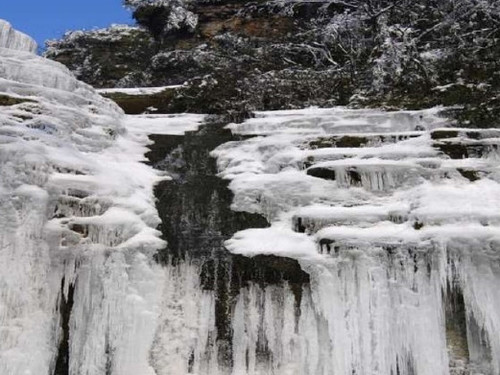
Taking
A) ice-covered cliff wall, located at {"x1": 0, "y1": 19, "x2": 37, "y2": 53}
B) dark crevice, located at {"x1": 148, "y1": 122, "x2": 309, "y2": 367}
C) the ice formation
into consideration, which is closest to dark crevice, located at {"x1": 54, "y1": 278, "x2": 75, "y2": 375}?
dark crevice, located at {"x1": 148, "y1": 122, "x2": 309, "y2": 367}

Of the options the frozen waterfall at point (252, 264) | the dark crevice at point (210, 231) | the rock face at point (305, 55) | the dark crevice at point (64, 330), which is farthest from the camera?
→ the rock face at point (305, 55)

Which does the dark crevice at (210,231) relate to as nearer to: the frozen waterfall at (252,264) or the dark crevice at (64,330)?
the frozen waterfall at (252,264)

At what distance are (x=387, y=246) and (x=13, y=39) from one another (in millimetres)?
6221

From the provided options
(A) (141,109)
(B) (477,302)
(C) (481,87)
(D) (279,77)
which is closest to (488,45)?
(C) (481,87)

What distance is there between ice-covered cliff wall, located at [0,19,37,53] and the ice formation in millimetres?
4198

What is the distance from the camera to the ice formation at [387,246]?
4094 mm

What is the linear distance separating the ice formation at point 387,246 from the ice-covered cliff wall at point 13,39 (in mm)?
4198

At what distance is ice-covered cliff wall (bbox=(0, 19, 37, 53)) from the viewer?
7980 millimetres

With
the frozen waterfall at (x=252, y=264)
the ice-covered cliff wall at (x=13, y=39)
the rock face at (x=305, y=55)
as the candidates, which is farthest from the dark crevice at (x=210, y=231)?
the ice-covered cliff wall at (x=13, y=39)

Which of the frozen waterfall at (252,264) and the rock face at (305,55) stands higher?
the rock face at (305,55)

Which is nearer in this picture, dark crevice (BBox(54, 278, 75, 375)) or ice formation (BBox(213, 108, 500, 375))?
dark crevice (BBox(54, 278, 75, 375))

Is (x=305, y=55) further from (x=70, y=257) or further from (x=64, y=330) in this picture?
(x=64, y=330)

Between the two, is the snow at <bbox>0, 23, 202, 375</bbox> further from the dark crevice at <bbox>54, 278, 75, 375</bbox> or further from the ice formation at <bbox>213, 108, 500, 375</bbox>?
the ice formation at <bbox>213, 108, 500, 375</bbox>

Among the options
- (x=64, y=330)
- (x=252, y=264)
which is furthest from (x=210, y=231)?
(x=64, y=330)
